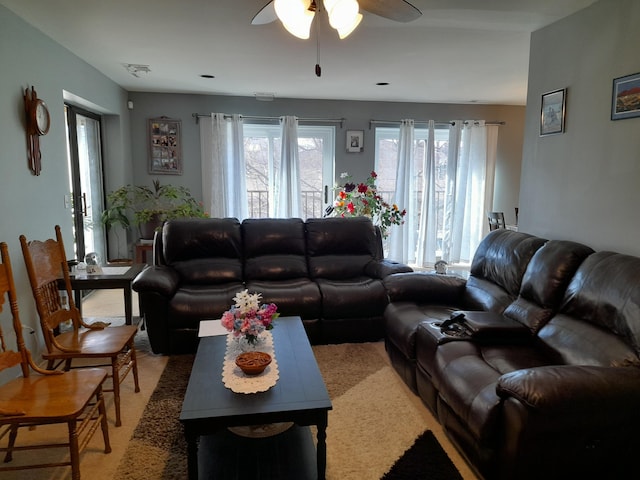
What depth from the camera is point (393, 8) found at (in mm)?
2119

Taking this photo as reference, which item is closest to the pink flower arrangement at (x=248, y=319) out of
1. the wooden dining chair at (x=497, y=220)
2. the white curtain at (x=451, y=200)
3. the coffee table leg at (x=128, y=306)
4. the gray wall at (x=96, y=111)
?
the coffee table leg at (x=128, y=306)

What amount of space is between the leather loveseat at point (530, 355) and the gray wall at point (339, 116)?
3.52 meters

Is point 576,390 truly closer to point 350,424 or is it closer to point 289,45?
point 350,424

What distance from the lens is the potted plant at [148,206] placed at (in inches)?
196

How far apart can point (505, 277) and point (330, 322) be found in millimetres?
1335

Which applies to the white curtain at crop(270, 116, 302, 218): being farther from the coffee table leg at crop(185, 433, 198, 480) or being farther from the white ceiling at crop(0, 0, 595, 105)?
the coffee table leg at crop(185, 433, 198, 480)

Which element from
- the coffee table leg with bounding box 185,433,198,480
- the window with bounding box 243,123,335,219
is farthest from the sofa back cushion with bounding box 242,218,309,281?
the window with bounding box 243,123,335,219

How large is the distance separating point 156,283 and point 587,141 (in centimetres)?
311

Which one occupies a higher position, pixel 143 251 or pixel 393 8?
pixel 393 8

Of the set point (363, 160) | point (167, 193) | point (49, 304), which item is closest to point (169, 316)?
point (49, 304)

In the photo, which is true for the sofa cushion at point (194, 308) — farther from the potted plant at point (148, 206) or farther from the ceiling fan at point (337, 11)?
the potted plant at point (148, 206)

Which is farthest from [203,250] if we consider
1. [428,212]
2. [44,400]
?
[428,212]

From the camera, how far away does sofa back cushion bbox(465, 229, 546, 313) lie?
269cm

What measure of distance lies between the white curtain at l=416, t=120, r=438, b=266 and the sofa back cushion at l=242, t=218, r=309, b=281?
2966mm
